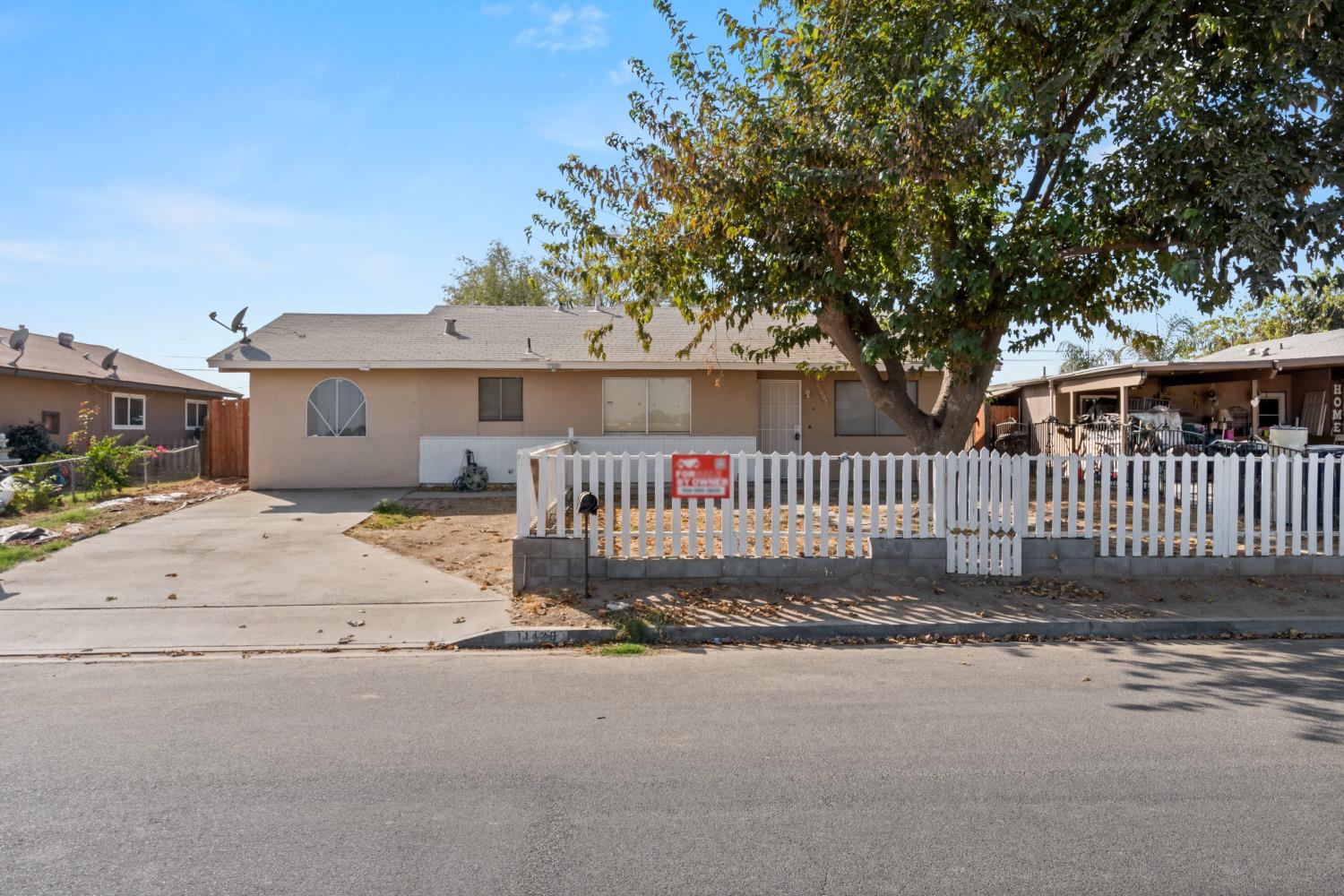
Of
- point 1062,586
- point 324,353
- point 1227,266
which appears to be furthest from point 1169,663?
point 324,353

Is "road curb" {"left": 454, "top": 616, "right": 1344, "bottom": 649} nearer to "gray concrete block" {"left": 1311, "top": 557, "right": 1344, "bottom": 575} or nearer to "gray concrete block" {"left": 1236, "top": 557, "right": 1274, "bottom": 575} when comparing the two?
"gray concrete block" {"left": 1236, "top": 557, "right": 1274, "bottom": 575}

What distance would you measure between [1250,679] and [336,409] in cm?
1661

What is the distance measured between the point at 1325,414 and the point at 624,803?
21003 mm

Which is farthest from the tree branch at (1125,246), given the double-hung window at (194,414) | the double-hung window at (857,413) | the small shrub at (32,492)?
the double-hung window at (194,414)

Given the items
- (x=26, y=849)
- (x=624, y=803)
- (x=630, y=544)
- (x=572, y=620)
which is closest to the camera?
(x=26, y=849)

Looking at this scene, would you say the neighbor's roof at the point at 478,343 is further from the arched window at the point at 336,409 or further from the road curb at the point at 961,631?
the road curb at the point at 961,631

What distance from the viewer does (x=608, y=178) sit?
1045cm

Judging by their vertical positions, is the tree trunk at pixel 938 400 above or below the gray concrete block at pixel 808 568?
above

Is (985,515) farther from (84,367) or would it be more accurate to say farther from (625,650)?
(84,367)

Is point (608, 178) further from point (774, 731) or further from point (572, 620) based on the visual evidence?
point (774, 731)

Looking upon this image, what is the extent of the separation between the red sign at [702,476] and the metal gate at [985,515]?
2530 millimetres

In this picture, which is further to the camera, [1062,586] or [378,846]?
[1062,586]

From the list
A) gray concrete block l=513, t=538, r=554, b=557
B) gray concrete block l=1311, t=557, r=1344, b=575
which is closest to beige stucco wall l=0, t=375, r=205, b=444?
gray concrete block l=513, t=538, r=554, b=557

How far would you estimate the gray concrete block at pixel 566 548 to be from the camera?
8.48 metres
